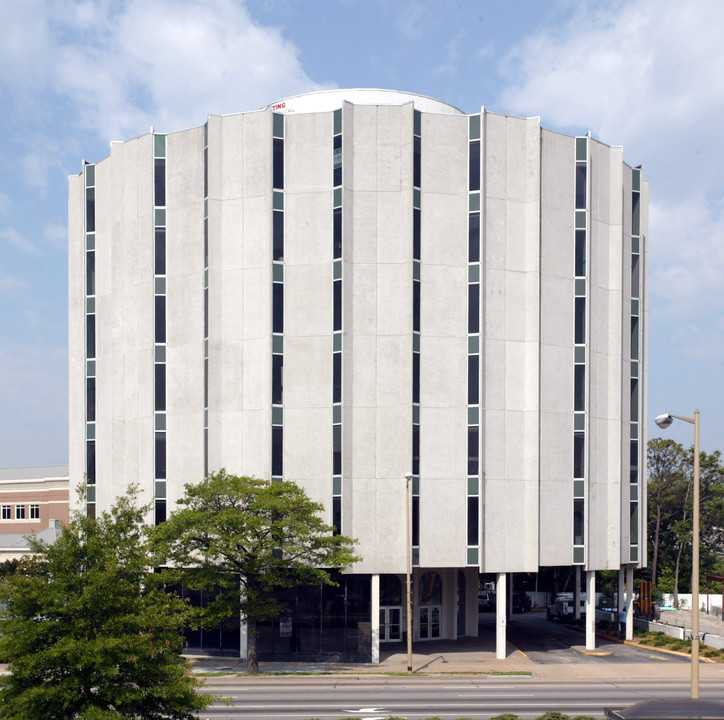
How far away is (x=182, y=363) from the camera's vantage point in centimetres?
4688

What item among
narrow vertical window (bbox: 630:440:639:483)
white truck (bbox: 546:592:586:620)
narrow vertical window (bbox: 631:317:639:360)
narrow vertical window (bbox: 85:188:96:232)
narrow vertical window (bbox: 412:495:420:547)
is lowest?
white truck (bbox: 546:592:586:620)

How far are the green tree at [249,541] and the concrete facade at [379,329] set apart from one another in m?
4.48

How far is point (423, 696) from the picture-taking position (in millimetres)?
34188

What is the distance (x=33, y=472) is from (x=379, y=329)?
2306 inches

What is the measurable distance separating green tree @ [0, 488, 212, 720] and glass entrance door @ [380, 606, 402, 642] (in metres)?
29.0

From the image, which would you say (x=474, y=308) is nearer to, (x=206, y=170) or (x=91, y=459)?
(x=206, y=170)

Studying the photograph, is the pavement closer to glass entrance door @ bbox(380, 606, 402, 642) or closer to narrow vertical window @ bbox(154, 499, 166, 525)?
glass entrance door @ bbox(380, 606, 402, 642)

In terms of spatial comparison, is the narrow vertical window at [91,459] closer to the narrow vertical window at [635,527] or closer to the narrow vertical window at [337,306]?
the narrow vertical window at [337,306]

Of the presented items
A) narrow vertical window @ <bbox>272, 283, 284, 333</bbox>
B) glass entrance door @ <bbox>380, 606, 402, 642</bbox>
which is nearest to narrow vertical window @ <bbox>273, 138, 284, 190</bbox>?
narrow vertical window @ <bbox>272, 283, 284, 333</bbox>

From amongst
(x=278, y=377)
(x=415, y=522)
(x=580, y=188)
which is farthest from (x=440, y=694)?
(x=580, y=188)

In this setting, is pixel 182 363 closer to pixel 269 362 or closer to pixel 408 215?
pixel 269 362

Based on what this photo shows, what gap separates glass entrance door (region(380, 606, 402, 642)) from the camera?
1887 inches

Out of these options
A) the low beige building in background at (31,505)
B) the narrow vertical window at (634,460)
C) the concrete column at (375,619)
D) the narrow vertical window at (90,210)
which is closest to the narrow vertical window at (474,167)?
the narrow vertical window at (634,460)

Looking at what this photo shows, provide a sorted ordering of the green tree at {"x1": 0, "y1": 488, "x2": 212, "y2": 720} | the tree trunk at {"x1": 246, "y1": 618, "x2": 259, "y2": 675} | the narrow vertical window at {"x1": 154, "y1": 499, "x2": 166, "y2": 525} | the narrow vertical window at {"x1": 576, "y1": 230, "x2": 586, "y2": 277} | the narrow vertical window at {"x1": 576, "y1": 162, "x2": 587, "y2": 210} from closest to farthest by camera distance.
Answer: the green tree at {"x1": 0, "y1": 488, "x2": 212, "y2": 720} < the tree trunk at {"x1": 246, "y1": 618, "x2": 259, "y2": 675} < the narrow vertical window at {"x1": 154, "y1": 499, "x2": 166, "y2": 525} < the narrow vertical window at {"x1": 576, "y1": 230, "x2": 586, "y2": 277} < the narrow vertical window at {"x1": 576, "y1": 162, "x2": 587, "y2": 210}
